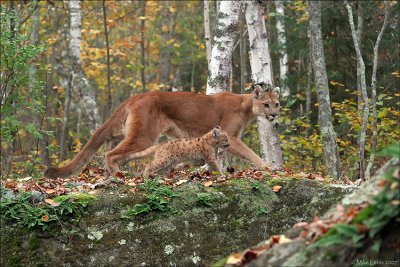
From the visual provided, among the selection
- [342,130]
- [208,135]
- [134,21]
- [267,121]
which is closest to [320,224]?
[208,135]

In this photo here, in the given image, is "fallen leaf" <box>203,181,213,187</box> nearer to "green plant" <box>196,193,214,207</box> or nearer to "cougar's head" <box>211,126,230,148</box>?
"green plant" <box>196,193,214,207</box>

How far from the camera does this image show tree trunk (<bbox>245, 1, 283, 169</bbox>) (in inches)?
555

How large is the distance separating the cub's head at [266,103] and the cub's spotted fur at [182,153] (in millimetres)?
1949

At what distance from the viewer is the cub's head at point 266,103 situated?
13.2 meters

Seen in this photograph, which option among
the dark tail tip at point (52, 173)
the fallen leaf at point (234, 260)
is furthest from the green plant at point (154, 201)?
the fallen leaf at point (234, 260)

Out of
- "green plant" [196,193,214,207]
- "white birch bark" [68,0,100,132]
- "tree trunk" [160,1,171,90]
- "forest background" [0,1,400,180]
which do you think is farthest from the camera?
"tree trunk" [160,1,171,90]

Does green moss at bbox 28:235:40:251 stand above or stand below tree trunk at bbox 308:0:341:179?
below

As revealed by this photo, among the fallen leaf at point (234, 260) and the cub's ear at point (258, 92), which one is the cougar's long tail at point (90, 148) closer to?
the cub's ear at point (258, 92)

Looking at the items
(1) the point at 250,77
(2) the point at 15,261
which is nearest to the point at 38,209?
(2) the point at 15,261

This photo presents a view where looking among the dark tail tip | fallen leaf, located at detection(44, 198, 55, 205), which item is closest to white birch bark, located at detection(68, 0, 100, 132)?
the dark tail tip

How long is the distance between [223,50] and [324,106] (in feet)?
9.20

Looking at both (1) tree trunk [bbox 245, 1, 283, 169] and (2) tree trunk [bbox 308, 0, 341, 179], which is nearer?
(1) tree trunk [bbox 245, 1, 283, 169]

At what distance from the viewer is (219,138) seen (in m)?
11.6

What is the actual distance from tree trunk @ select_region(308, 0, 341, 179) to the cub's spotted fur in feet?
11.9
